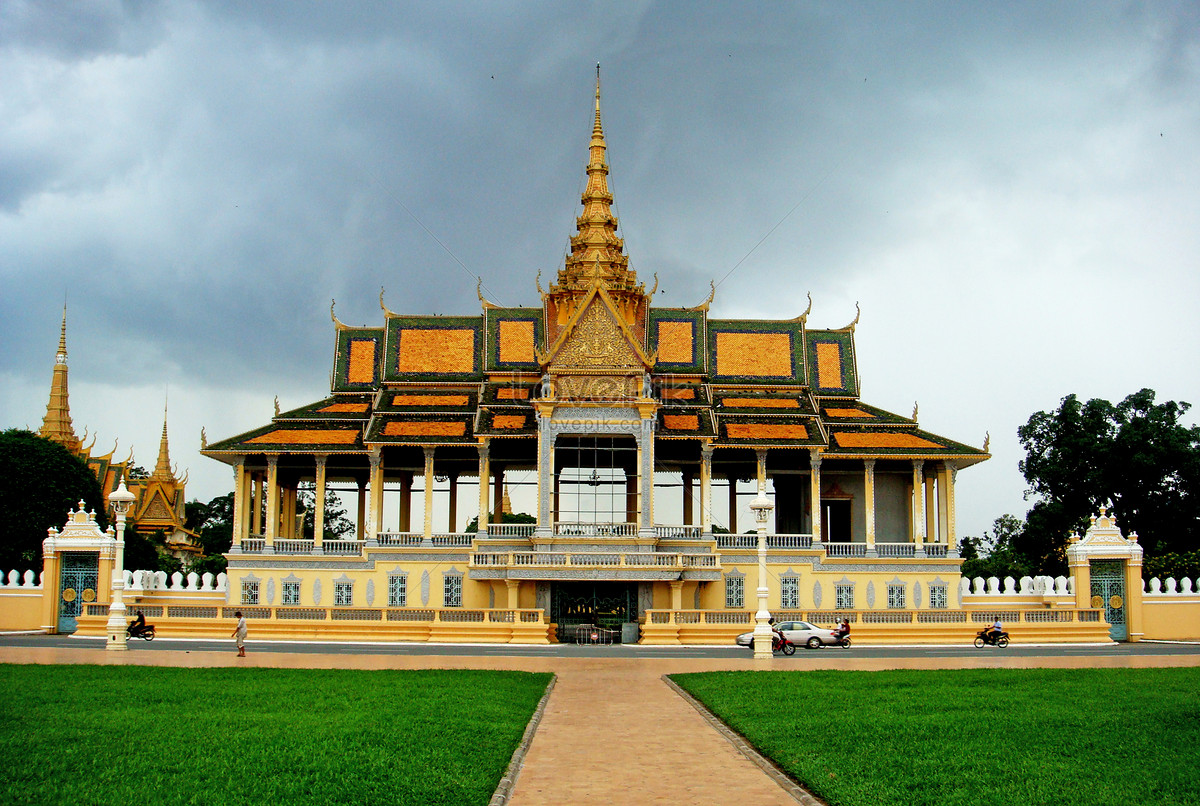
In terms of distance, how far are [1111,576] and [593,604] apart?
17.3 metres

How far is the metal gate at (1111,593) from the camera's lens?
40031mm

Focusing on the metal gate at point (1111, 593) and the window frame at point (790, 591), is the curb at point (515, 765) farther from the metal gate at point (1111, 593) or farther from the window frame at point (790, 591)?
the metal gate at point (1111, 593)

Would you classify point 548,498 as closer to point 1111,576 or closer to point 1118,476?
point 1111,576

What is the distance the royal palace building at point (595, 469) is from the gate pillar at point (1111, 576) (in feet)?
15.7

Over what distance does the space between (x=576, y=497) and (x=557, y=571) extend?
5.49 metres

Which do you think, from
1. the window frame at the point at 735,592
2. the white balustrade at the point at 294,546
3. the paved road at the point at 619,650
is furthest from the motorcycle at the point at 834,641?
the white balustrade at the point at 294,546

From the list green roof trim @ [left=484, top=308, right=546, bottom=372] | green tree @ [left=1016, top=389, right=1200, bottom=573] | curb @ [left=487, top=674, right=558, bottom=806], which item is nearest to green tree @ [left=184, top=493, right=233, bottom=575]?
green roof trim @ [left=484, top=308, right=546, bottom=372]

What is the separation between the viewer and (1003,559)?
63.8m

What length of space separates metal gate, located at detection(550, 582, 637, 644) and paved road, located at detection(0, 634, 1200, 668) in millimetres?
2754

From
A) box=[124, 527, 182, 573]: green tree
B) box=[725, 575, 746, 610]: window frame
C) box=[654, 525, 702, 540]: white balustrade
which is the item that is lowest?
box=[725, 575, 746, 610]: window frame

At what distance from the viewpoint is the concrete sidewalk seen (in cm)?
1195

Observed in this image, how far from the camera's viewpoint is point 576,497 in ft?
Result: 148

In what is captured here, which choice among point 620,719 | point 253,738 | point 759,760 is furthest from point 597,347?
point 759,760

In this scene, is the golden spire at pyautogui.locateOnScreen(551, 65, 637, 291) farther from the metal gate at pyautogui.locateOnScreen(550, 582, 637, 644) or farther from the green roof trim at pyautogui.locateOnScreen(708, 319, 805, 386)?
the metal gate at pyautogui.locateOnScreen(550, 582, 637, 644)
